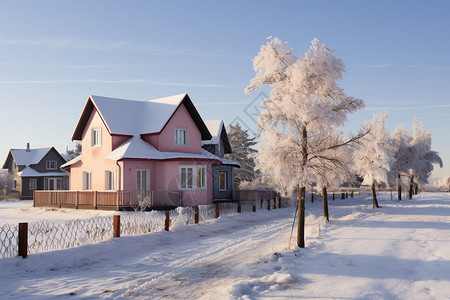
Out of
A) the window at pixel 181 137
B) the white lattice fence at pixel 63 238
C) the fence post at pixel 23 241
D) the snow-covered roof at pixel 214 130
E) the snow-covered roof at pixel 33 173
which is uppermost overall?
the snow-covered roof at pixel 214 130

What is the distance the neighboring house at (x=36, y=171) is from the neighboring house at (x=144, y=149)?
25.7 m

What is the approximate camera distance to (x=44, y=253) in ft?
36.3

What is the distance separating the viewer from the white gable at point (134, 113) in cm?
2912

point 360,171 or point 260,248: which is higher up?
point 360,171

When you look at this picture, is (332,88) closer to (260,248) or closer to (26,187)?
(260,248)

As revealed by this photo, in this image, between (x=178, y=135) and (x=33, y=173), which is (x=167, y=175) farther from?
(x=33, y=173)

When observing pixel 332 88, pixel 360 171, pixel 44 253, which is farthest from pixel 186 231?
pixel 360 171

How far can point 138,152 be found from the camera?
27.1m

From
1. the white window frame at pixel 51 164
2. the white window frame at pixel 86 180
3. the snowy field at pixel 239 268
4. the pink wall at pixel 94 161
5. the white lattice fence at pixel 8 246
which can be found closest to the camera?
the snowy field at pixel 239 268

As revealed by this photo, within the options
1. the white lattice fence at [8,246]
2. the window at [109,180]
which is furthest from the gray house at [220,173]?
the white lattice fence at [8,246]

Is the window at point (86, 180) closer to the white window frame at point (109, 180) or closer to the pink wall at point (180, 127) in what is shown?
the white window frame at point (109, 180)

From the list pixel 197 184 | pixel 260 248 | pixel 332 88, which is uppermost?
pixel 332 88

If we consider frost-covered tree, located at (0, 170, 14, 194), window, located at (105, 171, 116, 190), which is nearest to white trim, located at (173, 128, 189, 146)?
window, located at (105, 171, 116, 190)

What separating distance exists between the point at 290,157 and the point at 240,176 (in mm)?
38032
